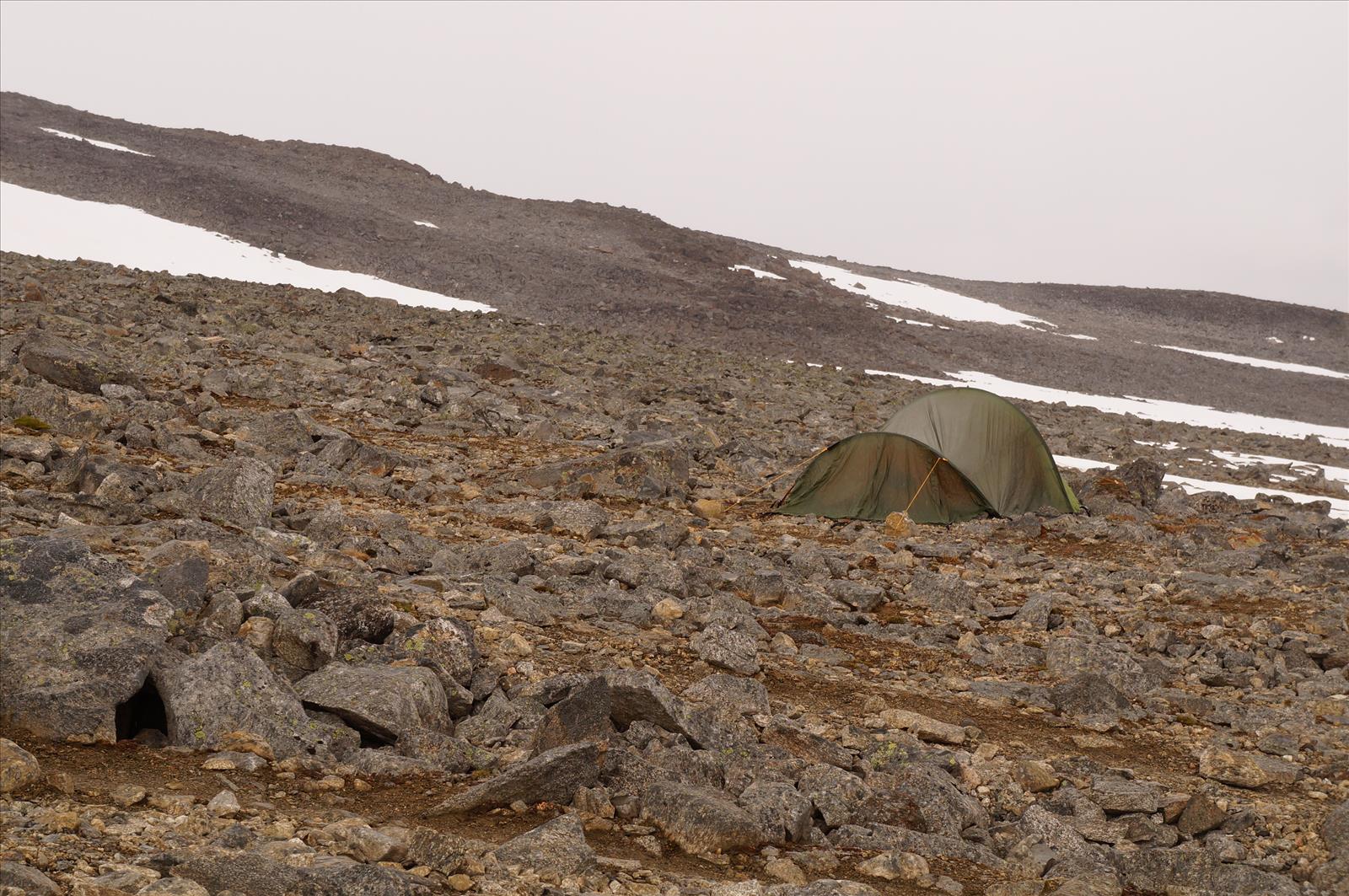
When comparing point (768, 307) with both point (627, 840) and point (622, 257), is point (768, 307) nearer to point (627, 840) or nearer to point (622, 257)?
point (622, 257)

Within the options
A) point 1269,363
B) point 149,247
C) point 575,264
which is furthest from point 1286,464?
point 149,247

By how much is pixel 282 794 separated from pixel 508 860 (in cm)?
109

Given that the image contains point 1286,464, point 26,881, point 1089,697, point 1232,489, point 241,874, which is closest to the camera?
point 26,881

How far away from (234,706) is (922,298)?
4771 centimetres

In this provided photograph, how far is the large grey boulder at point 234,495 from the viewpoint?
319 inches

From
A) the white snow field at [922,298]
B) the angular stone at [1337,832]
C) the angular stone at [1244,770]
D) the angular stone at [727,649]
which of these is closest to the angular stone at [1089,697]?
the angular stone at [1244,770]

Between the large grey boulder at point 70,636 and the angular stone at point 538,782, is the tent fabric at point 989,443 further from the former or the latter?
the large grey boulder at point 70,636

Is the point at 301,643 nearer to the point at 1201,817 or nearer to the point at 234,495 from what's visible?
the point at 234,495

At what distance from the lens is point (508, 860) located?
3.93 m

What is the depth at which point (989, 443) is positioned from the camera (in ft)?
47.4

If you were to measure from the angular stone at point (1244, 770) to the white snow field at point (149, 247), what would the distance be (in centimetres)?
2637

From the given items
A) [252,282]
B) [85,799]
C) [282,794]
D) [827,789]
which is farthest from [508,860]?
[252,282]

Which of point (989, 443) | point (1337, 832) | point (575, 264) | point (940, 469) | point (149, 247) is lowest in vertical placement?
point (1337, 832)

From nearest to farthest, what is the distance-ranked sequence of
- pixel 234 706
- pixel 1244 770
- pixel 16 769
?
pixel 16 769 → pixel 234 706 → pixel 1244 770
